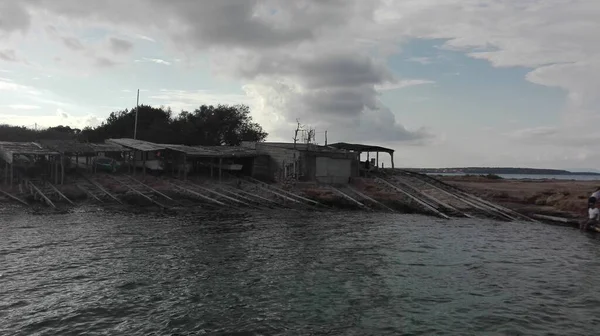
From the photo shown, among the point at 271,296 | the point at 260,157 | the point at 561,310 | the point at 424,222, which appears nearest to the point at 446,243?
the point at 424,222

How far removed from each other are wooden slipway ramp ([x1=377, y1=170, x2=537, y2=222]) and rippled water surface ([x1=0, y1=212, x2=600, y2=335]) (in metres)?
8.57

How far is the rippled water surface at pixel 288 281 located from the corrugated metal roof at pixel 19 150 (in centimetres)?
1271

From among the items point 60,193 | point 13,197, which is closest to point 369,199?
point 60,193

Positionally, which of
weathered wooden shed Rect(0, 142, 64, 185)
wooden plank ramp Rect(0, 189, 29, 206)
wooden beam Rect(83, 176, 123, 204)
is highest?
weathered wooden shed Rect(0, 142, 64, 185)

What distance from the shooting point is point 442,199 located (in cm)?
4006

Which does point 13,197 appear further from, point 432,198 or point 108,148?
point 432,198

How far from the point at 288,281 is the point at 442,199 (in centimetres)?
2835

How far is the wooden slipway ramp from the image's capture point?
3475 cm

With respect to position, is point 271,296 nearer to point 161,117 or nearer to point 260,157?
point 260,157

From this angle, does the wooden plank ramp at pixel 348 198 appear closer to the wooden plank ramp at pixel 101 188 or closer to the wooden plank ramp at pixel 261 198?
the wooden plank ramp at pixel 261 198

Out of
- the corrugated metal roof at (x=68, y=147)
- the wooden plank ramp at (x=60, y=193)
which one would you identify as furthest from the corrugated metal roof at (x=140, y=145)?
the wooden plank ramp at (x=60, y=193)

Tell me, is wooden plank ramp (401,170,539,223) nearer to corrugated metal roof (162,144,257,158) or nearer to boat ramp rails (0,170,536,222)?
boat ramp rails (0,170,536,222)

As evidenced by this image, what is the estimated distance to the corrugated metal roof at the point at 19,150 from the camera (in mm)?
36487

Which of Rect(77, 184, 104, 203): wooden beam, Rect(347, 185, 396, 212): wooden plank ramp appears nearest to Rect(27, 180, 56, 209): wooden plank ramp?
Rect(77, 184, 104, 203): wooden beam
